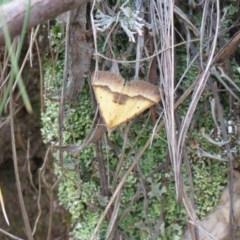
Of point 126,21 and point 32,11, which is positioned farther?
point 126,21

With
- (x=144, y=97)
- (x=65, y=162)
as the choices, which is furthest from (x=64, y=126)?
(x=144, y=97)

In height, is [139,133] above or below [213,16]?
below

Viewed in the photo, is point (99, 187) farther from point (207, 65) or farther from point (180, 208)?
point (207, 65)

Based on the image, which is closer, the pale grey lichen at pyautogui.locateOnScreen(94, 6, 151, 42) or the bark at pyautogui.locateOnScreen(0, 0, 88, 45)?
the bark at pyautogui.locateOnScreen(0, 0, 88, 45)

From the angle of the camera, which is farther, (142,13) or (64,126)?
(64,126)
